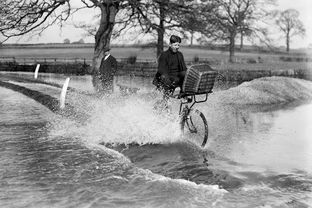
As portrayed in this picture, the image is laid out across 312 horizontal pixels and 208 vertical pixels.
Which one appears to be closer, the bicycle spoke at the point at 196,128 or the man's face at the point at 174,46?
the bicycle spoke at the point at 196,128

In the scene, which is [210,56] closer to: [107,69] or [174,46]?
[107,69]

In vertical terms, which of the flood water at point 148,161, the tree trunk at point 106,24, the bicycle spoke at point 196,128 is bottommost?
the flood water at point 148,161

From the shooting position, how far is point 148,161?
8133 mm

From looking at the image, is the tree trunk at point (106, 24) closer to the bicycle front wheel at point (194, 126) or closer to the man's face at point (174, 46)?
the bicycle front wheel at point (194, 126)

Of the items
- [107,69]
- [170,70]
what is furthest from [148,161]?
[107,69]

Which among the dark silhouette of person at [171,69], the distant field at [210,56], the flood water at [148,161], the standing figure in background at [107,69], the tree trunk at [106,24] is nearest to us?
the flood water at [148,161]

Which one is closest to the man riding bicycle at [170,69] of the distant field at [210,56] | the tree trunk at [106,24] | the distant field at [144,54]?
the tree trunk at [106,24]

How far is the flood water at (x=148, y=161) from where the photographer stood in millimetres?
6133

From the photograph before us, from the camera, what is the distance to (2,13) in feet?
92.7

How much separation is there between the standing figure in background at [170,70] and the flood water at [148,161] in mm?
586

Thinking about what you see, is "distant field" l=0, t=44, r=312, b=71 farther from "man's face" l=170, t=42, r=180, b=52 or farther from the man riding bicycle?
"man's face" l=170, t=42, r=180, b=52

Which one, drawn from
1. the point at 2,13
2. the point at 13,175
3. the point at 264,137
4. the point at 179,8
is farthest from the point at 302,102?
the point at 2,13

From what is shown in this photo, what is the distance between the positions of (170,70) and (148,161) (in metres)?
2.07

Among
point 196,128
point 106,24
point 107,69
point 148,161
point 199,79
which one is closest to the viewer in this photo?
point 148,161
